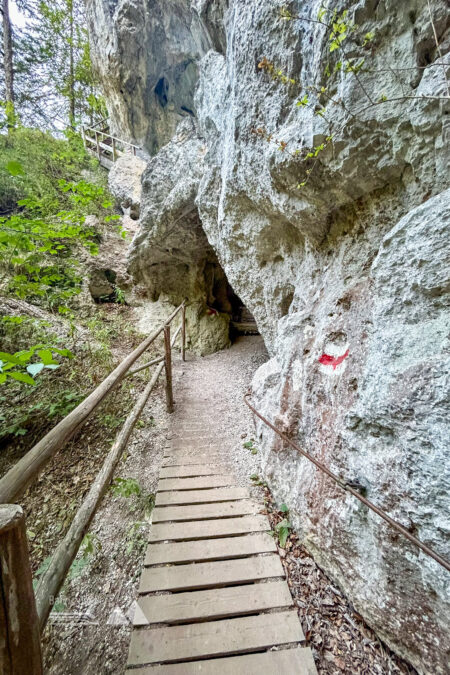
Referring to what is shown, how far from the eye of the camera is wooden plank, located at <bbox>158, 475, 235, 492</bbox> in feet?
7.84

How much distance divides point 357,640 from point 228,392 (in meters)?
3.32

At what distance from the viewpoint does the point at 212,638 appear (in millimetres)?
1414

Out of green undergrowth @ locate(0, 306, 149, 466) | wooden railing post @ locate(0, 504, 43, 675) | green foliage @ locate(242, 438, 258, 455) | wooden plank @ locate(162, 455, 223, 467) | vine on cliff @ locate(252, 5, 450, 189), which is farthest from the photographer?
green undergrowth @ locate(0, 306, 149, 466)

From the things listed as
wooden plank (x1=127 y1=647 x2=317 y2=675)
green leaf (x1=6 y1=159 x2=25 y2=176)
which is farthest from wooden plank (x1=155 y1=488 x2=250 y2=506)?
green leaf (x1=6 y1=159 x2=25 y2=176)

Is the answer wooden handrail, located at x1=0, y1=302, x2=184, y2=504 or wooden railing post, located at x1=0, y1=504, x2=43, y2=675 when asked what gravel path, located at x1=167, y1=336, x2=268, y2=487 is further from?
wooden railing post, located at x1=0, y1=504, x2=43, y2=675

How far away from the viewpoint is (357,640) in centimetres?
146

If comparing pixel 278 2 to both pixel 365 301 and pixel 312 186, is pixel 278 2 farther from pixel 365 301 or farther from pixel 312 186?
pixel 365 301

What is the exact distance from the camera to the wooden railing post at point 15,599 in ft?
2.01

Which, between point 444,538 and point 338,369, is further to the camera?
point 338,369

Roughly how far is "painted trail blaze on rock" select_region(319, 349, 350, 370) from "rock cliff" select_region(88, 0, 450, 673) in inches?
0.6

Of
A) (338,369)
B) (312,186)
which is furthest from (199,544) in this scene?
(312,186)

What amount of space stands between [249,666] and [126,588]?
0.87 meters

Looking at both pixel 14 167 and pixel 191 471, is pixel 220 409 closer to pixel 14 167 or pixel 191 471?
pixel 191 471

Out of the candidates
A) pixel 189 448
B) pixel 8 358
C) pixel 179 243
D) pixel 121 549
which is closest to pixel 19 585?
pixel 8 358
